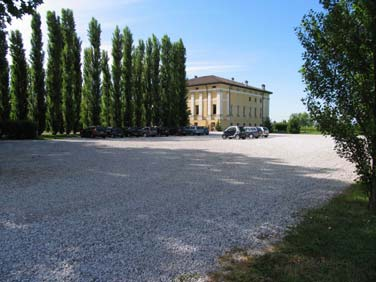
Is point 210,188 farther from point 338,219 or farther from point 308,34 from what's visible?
Result: point 308,34

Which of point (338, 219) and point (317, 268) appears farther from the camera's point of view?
point (338, 219)

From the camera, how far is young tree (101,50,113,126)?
144ft

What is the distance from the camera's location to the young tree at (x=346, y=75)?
499 centimetres

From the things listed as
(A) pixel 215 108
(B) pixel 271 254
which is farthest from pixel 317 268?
(A) pixel 215 108

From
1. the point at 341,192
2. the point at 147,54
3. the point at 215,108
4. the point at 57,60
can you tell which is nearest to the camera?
the point at 341,192

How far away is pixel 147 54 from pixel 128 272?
49415 millimetres

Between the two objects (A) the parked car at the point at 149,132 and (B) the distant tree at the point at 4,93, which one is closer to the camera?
(B) the distant tree at the point at 4,93

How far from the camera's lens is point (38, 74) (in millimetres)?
35906

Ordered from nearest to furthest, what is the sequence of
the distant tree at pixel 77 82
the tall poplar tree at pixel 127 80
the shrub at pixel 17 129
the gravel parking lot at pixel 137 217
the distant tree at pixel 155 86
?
the gravel parking lot at pixel 137 217, the shrub at pixel 17 129, the distant tree at pixel 77 82, the tall poplar tree at pixel 127 80, the distant tree at pixel 155 86

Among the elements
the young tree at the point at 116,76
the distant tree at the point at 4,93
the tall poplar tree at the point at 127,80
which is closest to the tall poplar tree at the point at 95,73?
the young tree at the point at 116,76

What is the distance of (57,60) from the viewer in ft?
125

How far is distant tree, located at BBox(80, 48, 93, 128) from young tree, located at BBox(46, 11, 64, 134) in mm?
3962

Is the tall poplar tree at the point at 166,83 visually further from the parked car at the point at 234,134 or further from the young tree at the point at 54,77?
the young tree at the point at 54,77

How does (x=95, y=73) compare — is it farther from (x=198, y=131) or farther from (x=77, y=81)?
(x=198, y=131)
